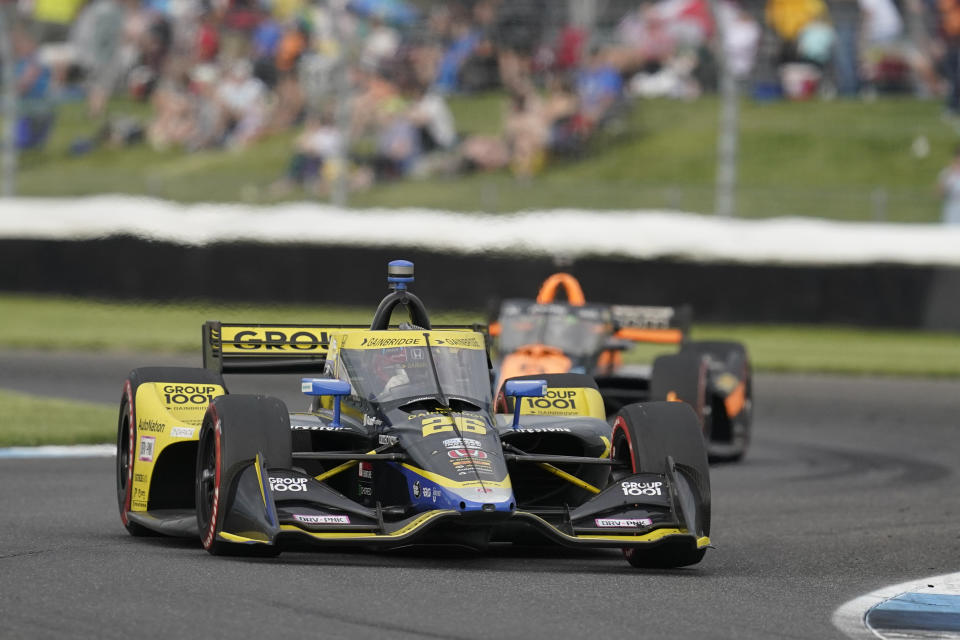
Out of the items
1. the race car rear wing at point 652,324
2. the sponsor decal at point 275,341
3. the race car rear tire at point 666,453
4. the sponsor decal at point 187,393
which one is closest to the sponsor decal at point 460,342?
the race car rear tire at point 666,453

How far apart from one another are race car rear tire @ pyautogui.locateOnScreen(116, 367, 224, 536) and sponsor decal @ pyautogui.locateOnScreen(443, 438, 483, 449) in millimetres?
1849

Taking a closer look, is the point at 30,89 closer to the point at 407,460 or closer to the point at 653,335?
the point at 653,335

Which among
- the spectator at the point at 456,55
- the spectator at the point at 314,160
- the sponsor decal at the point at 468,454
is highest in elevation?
the spectator at the point at 456,55

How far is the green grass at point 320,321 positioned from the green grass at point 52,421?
538 cm

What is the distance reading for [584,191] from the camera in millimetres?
23078

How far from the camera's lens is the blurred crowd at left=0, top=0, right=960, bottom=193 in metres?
23.7

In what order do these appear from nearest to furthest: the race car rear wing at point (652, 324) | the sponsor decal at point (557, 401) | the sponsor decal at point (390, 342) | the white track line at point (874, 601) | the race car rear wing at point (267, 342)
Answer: the white track line at point (874, 601), the sponsor decal at point (390, 342), the sponsor decal at point (557, 401), the race car rear wing at point (267, 342), the race car rear wing at point (652, 324)

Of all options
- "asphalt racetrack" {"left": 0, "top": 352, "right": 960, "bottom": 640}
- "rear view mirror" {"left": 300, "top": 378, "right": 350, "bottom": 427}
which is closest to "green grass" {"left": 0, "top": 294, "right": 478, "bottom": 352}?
"asphalt racetrack" {"left": 0, "top": 352, "right": 960, "bottom": 640}

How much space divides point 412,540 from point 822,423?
8567 millimetres

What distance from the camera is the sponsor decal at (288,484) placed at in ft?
23.7

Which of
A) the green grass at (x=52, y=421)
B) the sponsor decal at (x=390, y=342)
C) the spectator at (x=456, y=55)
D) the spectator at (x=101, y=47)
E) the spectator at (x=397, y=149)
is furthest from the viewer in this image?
the spectator at (x=101, y=47)

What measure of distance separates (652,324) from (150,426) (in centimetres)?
649

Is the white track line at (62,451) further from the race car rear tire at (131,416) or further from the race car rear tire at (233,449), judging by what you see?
the race car rear tire at (233,449)

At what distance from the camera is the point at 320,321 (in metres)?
21.0
